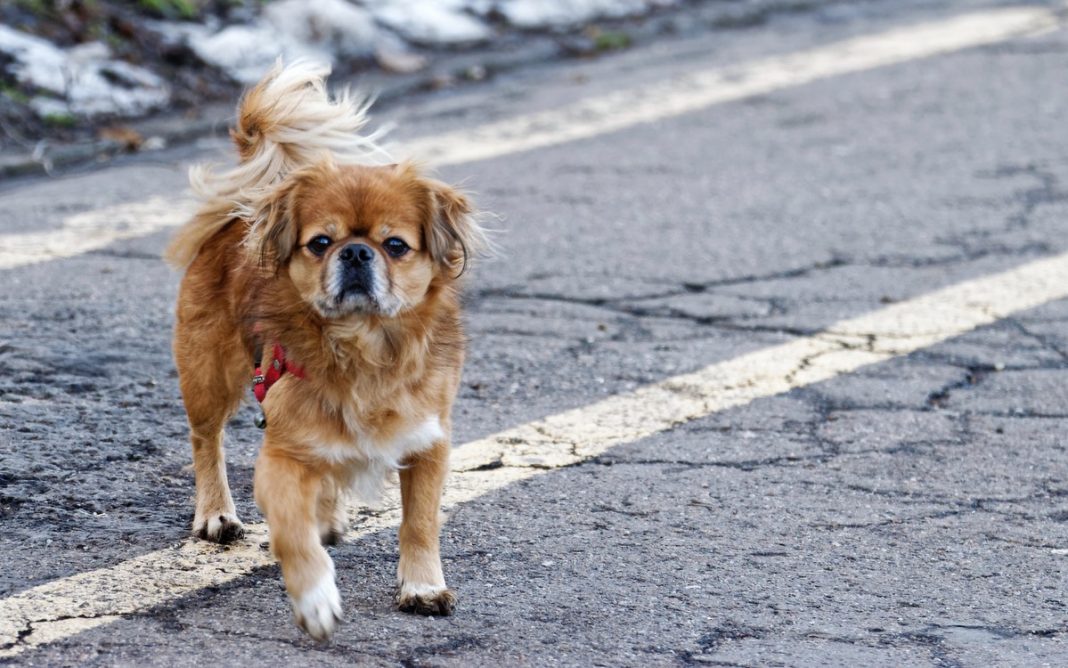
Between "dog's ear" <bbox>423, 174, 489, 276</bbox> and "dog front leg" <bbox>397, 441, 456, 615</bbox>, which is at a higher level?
"dog's ear" <bbox>423, 174, 489, 276</bbox>

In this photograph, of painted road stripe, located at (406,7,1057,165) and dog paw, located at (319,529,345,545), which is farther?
painted road stripe, located at (406,7,1057,165)

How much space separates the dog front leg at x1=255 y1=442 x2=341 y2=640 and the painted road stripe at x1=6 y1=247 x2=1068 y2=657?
1.51 ft

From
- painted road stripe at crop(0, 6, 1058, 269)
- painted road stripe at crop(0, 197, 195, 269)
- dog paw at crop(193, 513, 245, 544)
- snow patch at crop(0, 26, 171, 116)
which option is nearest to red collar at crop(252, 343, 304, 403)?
dog paw at crop(193, 513, 245, 544)

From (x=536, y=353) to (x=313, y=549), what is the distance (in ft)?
8.04

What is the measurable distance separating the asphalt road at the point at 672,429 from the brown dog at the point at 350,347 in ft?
0.77

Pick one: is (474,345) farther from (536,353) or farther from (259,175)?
(259,175)

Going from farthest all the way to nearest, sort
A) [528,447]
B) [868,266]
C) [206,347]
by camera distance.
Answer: [868,266]
[528,447]
[206,347]

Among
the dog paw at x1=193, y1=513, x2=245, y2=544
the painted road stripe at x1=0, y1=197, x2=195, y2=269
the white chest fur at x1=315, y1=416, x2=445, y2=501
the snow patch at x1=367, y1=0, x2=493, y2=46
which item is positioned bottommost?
the dog paw at x1=193, y1=513, x2=245, y2=544

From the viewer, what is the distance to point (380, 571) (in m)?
3.96

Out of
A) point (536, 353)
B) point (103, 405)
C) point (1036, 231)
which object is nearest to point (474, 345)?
point (536, 353)

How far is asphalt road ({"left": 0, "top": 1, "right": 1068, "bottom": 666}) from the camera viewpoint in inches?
144

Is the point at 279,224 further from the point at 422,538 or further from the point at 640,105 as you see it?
the point at 640,105

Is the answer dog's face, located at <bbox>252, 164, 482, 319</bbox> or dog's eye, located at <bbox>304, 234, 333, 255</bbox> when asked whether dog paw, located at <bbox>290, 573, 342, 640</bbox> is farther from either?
dog's eye, located at <bbox>304, 234, 333, 255</bbox>

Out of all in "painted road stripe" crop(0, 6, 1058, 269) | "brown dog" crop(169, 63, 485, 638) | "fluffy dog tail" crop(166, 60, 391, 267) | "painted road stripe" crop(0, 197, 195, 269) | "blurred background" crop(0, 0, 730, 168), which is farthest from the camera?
"blurred background" crop(0, 0, 730, 168)
